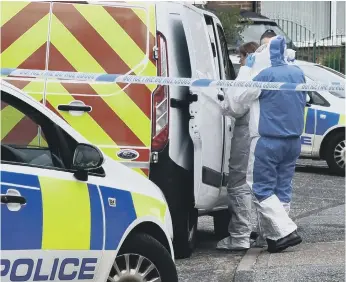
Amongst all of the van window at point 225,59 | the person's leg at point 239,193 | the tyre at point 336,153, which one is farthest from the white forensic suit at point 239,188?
the tyre at point 336,153

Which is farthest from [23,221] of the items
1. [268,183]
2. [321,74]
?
[321,74]

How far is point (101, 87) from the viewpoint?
700 centimetres

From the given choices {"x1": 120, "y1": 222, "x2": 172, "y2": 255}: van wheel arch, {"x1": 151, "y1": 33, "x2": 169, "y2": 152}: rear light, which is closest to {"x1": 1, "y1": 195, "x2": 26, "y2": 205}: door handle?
{"x1": 120, "y1": 222, "x2": 172, "y2": 255}: van wheel arch

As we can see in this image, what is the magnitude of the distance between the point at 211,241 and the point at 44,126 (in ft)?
13.3

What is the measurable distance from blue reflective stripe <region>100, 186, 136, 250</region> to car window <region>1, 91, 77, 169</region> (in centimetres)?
29

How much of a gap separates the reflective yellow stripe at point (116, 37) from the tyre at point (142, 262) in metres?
2.03

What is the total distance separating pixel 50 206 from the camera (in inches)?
183

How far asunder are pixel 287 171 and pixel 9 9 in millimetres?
2684

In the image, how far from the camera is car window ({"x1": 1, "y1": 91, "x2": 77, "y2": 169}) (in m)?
4.86

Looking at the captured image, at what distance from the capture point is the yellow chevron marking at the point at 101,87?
698 centimetres

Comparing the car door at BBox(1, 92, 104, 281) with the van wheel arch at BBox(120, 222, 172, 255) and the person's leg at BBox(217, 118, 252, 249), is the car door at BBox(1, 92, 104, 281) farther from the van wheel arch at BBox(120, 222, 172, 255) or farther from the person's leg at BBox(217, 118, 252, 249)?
the person's leg at BBox(217, 118, 252, 249)

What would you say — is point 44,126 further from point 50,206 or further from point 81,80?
point 81,80

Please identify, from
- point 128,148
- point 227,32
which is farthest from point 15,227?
point 227,32

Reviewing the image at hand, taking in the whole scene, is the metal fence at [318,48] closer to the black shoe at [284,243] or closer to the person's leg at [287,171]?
the person's leg at [287,171]
